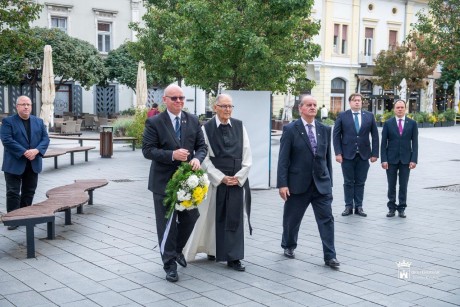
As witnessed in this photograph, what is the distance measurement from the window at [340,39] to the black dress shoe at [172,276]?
4281 cm

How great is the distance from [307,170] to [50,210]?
3.26m

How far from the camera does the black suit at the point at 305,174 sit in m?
6.72

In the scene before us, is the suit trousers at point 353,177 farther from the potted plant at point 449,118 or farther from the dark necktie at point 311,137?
the potted plant at point 449,118

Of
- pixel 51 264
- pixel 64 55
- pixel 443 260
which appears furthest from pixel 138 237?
pixel 64 55

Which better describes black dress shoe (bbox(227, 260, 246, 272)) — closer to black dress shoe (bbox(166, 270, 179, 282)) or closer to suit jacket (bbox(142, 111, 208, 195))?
black dress shoe (bbox(166, 270, 179, 282))

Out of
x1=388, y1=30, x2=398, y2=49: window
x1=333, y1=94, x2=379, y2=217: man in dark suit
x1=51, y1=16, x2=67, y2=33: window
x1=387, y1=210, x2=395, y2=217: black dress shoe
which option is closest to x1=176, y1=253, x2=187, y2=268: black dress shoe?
x1=333, y1=94, x2=379, y2=217: man in dark suit

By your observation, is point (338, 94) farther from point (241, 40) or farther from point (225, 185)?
point (225, 185)

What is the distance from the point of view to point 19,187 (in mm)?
8695

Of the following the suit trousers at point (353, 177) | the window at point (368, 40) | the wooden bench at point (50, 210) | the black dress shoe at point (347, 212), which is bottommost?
the black dress shoe at point (347, 212)

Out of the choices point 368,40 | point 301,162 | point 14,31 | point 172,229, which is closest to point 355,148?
point 301,162

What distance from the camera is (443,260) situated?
6996 mm

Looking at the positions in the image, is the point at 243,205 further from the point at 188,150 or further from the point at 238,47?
the point at 238,47

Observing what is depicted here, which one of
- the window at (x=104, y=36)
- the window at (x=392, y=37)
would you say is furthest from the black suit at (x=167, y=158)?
the window at (x=392, y=37)

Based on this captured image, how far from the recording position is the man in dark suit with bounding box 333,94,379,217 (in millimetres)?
9688
